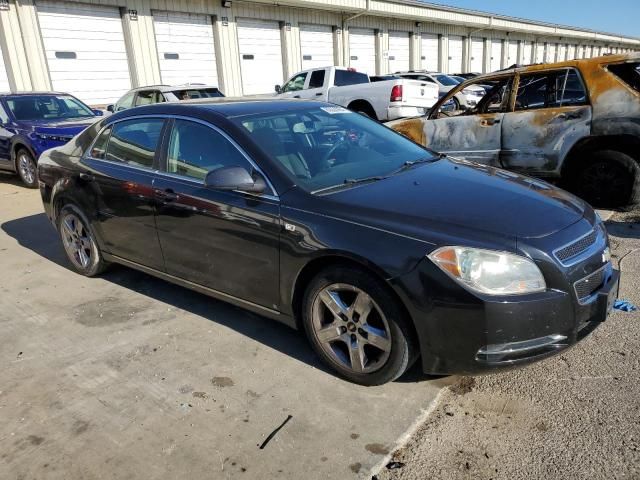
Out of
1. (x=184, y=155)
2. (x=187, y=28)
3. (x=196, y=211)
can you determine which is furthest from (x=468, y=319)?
(x=187, y=28)

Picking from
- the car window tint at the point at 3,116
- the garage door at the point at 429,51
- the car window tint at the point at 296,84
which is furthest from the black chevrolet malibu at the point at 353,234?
the garage door at the point at 429,51

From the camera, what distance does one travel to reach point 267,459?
2365mm

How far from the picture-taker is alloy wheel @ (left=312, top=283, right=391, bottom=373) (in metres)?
2.72

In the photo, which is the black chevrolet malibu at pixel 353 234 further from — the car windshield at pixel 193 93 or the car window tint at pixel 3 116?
the car windshield at pixel 193 93

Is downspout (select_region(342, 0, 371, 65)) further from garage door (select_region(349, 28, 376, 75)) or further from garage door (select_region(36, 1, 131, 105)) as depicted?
garage door (select_region(36, 1, 131, 105))

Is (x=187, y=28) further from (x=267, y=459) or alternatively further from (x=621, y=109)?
(x=267, y=459)

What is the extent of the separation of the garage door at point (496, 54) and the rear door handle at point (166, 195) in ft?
126

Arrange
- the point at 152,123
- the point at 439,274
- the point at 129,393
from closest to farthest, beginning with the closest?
the point at 439,274
the point at 129,393
the point at 152,123

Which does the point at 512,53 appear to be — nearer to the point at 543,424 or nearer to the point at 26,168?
the point at 26,168

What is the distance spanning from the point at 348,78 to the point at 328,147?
432 inches

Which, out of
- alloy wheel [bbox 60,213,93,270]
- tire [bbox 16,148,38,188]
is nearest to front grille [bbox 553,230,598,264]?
alloy wheel [bbox 60,213,93,270]

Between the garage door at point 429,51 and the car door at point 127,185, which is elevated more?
the garage door at point 429,51

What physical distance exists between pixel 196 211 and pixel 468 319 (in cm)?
190

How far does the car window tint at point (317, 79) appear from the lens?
532 inches
